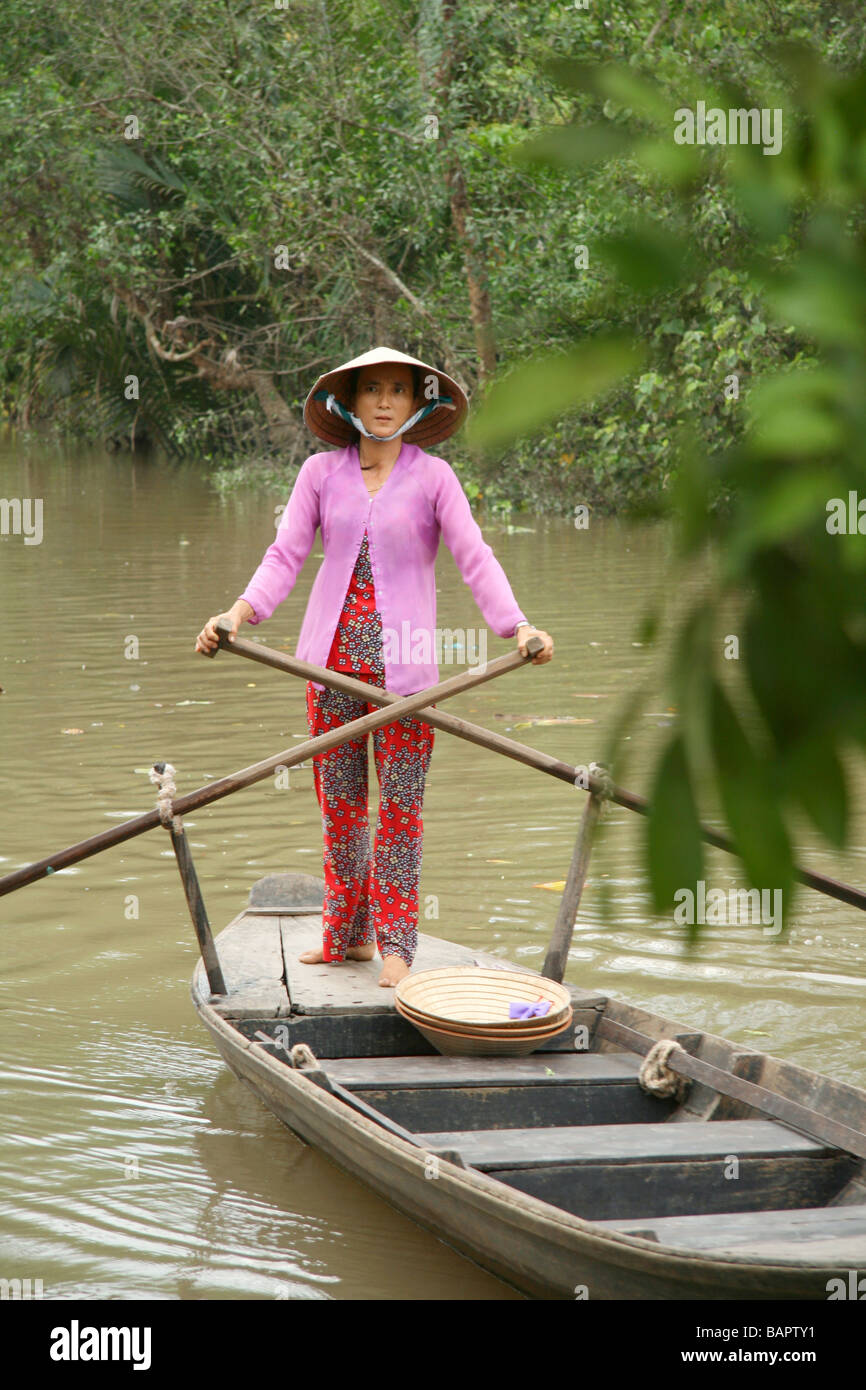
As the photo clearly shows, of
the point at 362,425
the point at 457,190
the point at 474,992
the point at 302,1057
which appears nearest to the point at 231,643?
the point at 362,425

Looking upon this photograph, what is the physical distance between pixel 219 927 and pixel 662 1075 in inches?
73.2

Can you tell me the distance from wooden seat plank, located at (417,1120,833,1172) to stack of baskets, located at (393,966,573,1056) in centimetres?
38

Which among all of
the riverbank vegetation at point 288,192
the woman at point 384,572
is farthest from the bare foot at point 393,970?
the riverbank vegetation at point 288,192

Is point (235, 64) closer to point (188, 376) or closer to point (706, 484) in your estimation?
point (188, 376)

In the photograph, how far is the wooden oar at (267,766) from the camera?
3.35 meters

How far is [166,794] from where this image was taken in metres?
3.45

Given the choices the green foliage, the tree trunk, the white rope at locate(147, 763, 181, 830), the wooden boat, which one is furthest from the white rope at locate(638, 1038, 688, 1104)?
the tree trunk

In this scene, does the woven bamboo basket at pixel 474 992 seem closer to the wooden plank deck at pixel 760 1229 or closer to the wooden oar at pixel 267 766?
the wooden oar at pixel 267 766

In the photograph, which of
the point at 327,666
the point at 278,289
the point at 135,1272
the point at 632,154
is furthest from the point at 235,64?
the point at 632,154

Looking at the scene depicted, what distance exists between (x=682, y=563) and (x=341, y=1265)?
2.59 m

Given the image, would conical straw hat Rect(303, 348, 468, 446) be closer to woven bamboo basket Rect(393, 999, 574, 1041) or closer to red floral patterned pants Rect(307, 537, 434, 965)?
red floral patterned pants Rect(307, 537, 434, 965)

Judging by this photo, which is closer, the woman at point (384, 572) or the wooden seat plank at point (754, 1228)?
the wooden seat plank at point (754, 1228)

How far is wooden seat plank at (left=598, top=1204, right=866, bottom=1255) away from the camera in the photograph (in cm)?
239

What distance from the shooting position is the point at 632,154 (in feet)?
2.18
